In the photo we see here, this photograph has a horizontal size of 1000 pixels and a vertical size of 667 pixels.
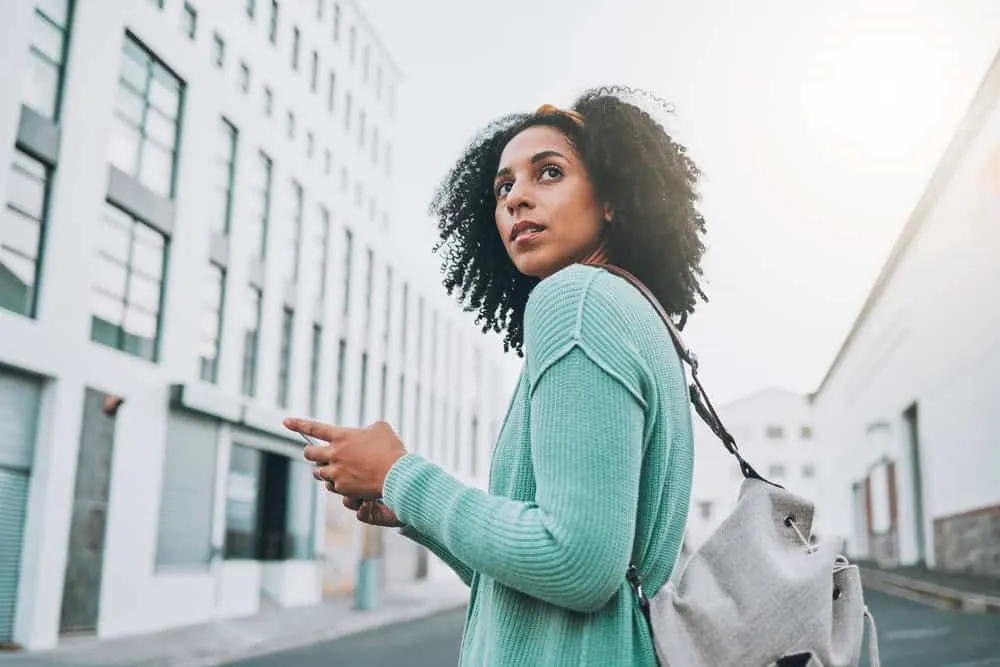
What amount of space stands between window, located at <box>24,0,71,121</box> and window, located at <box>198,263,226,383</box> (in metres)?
5.27

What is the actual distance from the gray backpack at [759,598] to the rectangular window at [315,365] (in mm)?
23447

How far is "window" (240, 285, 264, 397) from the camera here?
20266mm

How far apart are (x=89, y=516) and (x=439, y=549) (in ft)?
45.6

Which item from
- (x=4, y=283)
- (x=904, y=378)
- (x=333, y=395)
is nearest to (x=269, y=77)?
(x=333, y=395)

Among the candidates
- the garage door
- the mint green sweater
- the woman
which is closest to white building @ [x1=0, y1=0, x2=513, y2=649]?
the garage door

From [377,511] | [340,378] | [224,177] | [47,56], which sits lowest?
[377,511]

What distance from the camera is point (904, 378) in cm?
3447

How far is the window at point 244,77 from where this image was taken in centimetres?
2050

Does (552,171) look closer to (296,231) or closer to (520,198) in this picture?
(520,198)

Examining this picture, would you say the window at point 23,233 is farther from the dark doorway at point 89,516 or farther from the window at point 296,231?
the window at point 296,231

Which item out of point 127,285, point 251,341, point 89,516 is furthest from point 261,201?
point 89,516

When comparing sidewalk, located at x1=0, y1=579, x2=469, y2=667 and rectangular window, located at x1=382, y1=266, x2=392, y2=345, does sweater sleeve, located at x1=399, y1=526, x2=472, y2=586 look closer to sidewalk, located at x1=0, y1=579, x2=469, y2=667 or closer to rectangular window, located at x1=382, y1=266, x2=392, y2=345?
sidewalk, located at x1=0, y1=579, x2=469, y2=667

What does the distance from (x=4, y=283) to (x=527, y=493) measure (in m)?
12.3

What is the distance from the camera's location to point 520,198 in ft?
4.82
